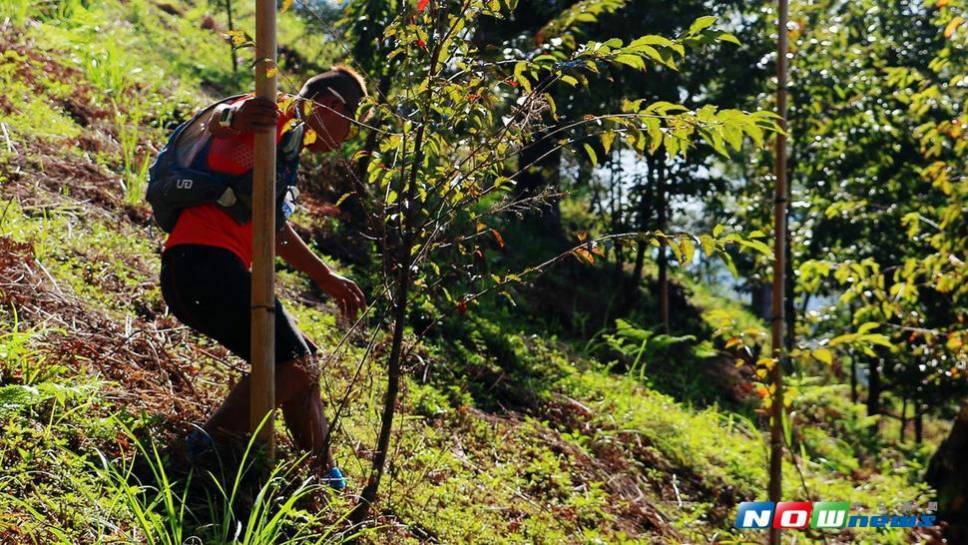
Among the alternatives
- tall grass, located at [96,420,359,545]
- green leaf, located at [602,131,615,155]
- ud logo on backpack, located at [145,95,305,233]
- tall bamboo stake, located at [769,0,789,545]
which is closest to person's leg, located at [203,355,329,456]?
tall grass, located at [96,420,359,545]

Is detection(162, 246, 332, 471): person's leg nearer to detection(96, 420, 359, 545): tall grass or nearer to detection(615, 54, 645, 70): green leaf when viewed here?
detection(96, 420, 359, 545): tall grass

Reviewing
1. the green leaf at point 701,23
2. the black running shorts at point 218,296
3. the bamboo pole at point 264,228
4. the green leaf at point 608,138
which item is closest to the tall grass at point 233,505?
the bamboo pole at point 264,228

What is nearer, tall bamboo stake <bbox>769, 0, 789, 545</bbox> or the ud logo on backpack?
the ud logo on backpack

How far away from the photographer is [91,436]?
3.79m

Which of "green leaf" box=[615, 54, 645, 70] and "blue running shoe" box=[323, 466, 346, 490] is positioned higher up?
"green leaf" box=[615, 54, 645, 70]

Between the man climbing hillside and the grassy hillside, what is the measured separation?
0.53 feet

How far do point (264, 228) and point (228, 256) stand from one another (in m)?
0.40

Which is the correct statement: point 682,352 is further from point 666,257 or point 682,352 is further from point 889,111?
point 889,111

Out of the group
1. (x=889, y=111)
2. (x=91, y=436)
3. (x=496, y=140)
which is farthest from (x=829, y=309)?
(x=889, y=111)

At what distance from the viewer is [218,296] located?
378 centimetres

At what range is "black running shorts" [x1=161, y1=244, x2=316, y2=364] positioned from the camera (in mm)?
3787

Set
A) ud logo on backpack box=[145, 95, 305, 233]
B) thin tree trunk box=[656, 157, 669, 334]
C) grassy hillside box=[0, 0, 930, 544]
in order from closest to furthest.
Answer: grassy hillside box=[0, 0, 930, 544], ud logo on backpack box=[145, 95, 305, 233], thin tree trunk box=[656, 157, 669, 334]

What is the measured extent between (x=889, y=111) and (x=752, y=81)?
5.43 feet

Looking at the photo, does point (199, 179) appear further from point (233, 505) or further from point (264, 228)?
point (233, 505)
